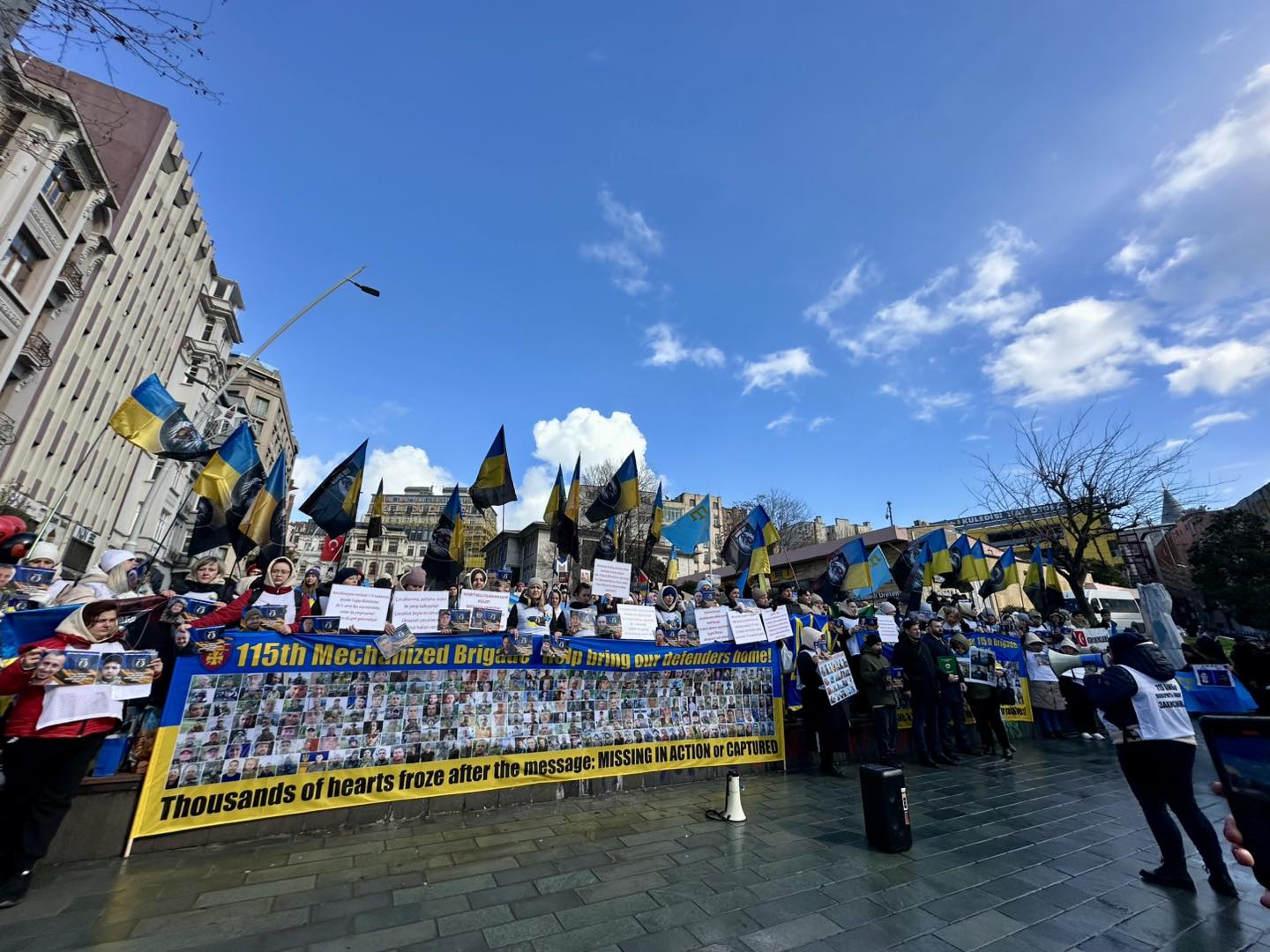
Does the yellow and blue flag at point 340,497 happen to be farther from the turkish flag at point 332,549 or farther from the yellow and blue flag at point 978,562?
the yellow and blue flag at point 978,562

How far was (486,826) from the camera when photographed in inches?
208

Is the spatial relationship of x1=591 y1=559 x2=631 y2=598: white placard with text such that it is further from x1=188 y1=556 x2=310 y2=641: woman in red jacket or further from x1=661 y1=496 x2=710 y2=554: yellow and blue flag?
x1=188 y1=556 x2=310 y2=641: woman in red jacket

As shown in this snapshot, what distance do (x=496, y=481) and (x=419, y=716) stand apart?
563cm

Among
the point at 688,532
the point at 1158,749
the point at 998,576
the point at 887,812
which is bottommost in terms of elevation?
the point at 887,812

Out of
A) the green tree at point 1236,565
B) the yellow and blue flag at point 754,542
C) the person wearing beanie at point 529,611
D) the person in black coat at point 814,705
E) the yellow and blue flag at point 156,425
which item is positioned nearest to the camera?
the person wearing beanie at point 529,611

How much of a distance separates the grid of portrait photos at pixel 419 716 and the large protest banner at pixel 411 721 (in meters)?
0.01

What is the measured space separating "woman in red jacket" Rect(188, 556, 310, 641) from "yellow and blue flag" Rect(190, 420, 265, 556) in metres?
3.46

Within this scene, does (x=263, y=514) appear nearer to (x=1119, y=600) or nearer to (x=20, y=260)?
(x=20, y=260)

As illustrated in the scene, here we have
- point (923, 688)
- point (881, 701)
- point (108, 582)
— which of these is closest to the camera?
point (108, 582)

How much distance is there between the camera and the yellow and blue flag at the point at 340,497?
9500 mm

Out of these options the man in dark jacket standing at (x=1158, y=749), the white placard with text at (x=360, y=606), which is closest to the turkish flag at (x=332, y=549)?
the white placard with text at (x=360, y=606)

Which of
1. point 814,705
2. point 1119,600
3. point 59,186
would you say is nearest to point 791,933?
point 814,705

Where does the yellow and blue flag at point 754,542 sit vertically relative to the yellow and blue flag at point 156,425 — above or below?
below

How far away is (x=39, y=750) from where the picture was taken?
3604 millimetres
